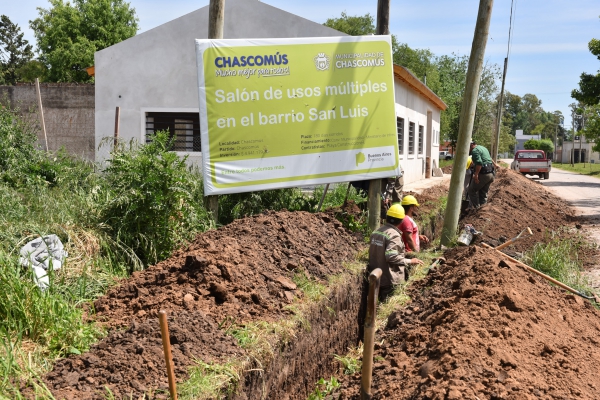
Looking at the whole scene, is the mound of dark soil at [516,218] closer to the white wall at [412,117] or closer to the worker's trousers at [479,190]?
the worker's trousers at [479,190]

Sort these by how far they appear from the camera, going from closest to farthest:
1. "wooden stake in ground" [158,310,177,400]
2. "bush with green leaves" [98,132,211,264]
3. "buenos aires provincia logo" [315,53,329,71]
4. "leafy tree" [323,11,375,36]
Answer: "wooden stake in ground" [158,310,177,400], "bush with green leaves" [98,132,211,264], "buenos aires provincia logo" [315,53,329,71], "leafy tree" [323,11,375,36]

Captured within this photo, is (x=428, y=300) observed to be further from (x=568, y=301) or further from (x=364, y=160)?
(x=364, y=160)

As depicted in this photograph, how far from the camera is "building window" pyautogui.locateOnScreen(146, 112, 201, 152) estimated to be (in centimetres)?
1498

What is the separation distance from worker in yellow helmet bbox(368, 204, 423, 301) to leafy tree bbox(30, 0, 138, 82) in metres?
32.6

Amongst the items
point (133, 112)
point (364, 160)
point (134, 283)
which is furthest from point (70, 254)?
point (133, 112)

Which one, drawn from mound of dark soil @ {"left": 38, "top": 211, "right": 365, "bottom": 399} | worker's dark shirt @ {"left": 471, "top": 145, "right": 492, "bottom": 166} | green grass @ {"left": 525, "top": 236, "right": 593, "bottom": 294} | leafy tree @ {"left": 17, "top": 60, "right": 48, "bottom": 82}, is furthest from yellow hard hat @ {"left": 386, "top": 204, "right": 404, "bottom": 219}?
leafy tree @ {"left": 17, "top": 60, "right": 48, "bottom": 82}

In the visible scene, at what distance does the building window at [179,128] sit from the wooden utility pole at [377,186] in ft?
21.4

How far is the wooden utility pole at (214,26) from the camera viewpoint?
844cm

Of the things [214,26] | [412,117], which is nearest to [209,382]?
[214,26]

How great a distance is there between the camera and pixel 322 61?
9.02 m

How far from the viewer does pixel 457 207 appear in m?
9.73

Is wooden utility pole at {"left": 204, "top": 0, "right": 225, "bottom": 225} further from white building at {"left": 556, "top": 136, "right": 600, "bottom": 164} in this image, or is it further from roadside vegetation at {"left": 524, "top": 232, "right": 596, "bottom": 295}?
white building at {"left": 556, "top": 136, "right": 600, "bottom": 164}

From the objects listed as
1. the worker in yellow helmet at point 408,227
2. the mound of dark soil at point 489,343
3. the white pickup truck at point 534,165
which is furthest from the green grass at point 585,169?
the mound of dark soil at point 489,343

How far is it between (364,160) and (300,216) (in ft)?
5.18
